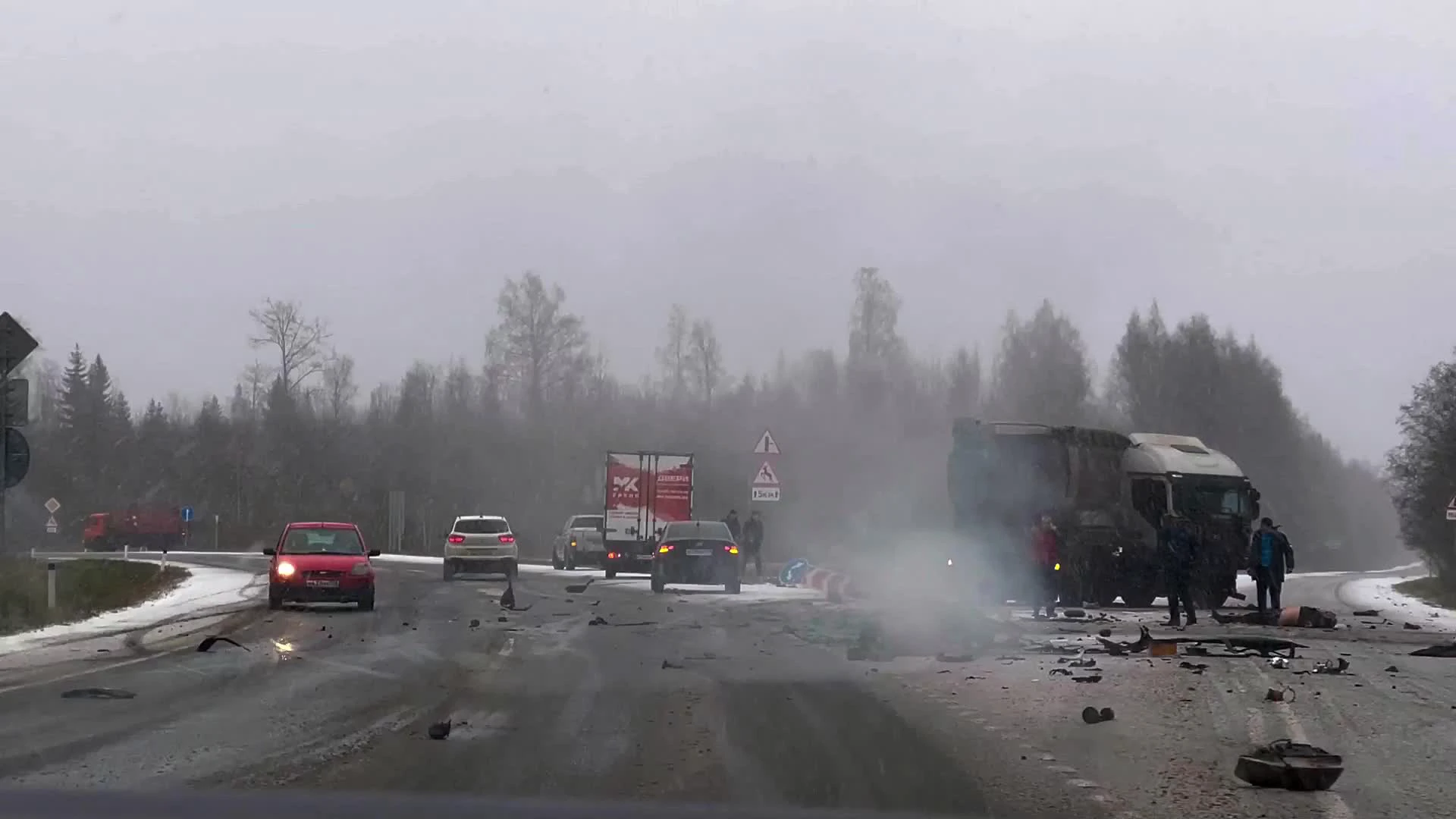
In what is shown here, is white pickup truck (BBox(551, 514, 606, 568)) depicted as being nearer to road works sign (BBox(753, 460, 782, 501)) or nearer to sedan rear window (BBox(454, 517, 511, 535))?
sedan rear window (BBox(454, 517, 511, 535))

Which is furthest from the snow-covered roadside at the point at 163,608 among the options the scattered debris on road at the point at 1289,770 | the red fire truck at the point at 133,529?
the red fire truck at the point at 133,529

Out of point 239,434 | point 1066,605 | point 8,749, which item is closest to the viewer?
point 8,749

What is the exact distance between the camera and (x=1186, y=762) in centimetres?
955

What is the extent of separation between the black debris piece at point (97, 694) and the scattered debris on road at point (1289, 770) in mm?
9178

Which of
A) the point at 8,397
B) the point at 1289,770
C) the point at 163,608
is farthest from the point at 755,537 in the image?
the point at 1289,770

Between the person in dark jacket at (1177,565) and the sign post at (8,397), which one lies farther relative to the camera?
the person in dark jacket at (1177,565)

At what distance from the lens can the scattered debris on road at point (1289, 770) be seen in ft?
28.6

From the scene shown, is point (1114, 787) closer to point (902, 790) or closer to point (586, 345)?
point (902, 790)

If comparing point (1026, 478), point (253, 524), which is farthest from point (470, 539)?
point (253, 524)

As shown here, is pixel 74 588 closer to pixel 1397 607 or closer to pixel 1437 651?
pixel 1437 651

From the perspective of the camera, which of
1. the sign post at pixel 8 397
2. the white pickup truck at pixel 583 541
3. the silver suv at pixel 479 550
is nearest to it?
the sign post at pixel 8 397

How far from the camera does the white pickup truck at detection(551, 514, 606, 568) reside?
46625 millimetres

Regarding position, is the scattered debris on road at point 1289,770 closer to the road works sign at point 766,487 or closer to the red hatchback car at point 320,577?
the red hatchback car at point 320,577

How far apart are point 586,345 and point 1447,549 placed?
49.9 m
